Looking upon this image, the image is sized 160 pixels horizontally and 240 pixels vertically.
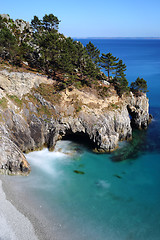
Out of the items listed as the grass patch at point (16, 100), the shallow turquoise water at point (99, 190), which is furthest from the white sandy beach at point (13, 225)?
the grass patch at point (16, 100)

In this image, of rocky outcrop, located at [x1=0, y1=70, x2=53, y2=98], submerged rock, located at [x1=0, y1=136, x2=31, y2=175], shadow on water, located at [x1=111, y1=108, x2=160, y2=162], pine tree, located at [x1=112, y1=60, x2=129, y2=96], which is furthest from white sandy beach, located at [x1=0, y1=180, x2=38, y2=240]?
pine tree, located at [x1=112, y1=60, x2=129, y2=96]

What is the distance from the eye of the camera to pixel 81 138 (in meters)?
50.5

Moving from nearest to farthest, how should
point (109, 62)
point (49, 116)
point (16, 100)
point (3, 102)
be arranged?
1. point (3, 102)
2. point (16, 100)
3. point (49, 116)
4. point (109, 62)

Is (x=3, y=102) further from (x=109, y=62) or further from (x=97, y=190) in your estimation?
(x=109, y=62)

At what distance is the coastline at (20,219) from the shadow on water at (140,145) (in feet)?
74.9

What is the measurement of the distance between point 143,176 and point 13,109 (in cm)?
3354

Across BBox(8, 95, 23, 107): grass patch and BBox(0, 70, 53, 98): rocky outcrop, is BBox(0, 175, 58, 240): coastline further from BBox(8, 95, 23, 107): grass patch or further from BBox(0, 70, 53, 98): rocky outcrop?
BBox(0, 70, 53, 98): rocky outcrop

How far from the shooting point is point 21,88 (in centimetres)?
4391

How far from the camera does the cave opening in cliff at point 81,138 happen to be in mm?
47562

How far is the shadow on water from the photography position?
1791 inches

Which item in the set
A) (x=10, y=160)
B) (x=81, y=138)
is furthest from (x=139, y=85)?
(x=10, y=160)

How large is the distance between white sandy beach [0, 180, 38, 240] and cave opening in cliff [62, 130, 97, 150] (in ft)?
79.8

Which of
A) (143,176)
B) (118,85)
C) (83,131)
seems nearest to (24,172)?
(83,131)

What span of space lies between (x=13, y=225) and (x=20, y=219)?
1357 millimetres
